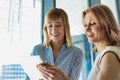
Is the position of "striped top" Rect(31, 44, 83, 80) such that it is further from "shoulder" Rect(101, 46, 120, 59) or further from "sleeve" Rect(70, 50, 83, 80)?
"shoulder" Rect(101, 46, 120, 59)

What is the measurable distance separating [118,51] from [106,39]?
125 mm

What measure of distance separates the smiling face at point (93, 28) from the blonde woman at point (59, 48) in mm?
620

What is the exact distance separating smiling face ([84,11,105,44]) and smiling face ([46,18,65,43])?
2.07 feet

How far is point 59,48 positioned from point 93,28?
0.77m

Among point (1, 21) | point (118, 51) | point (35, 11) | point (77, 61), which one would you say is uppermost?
point (35, 11)

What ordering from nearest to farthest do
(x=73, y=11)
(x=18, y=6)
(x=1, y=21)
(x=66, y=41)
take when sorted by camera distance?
(x=66, y=41)
(x=1, y=21)
(x=18, y=6)
(x=73, y=11)

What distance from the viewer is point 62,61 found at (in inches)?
64.3

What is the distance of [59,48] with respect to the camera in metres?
1.73

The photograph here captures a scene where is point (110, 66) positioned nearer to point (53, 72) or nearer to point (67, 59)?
point (53, 72)

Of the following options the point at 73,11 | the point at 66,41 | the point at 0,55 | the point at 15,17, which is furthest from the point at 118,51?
the point at 73,11

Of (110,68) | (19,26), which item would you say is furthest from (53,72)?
(19,26)

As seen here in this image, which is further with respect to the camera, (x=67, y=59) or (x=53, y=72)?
(x=67, y=59)

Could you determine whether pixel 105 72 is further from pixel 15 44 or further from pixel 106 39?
pixel 15 44

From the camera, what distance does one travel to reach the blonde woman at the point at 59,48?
5.31 ft
